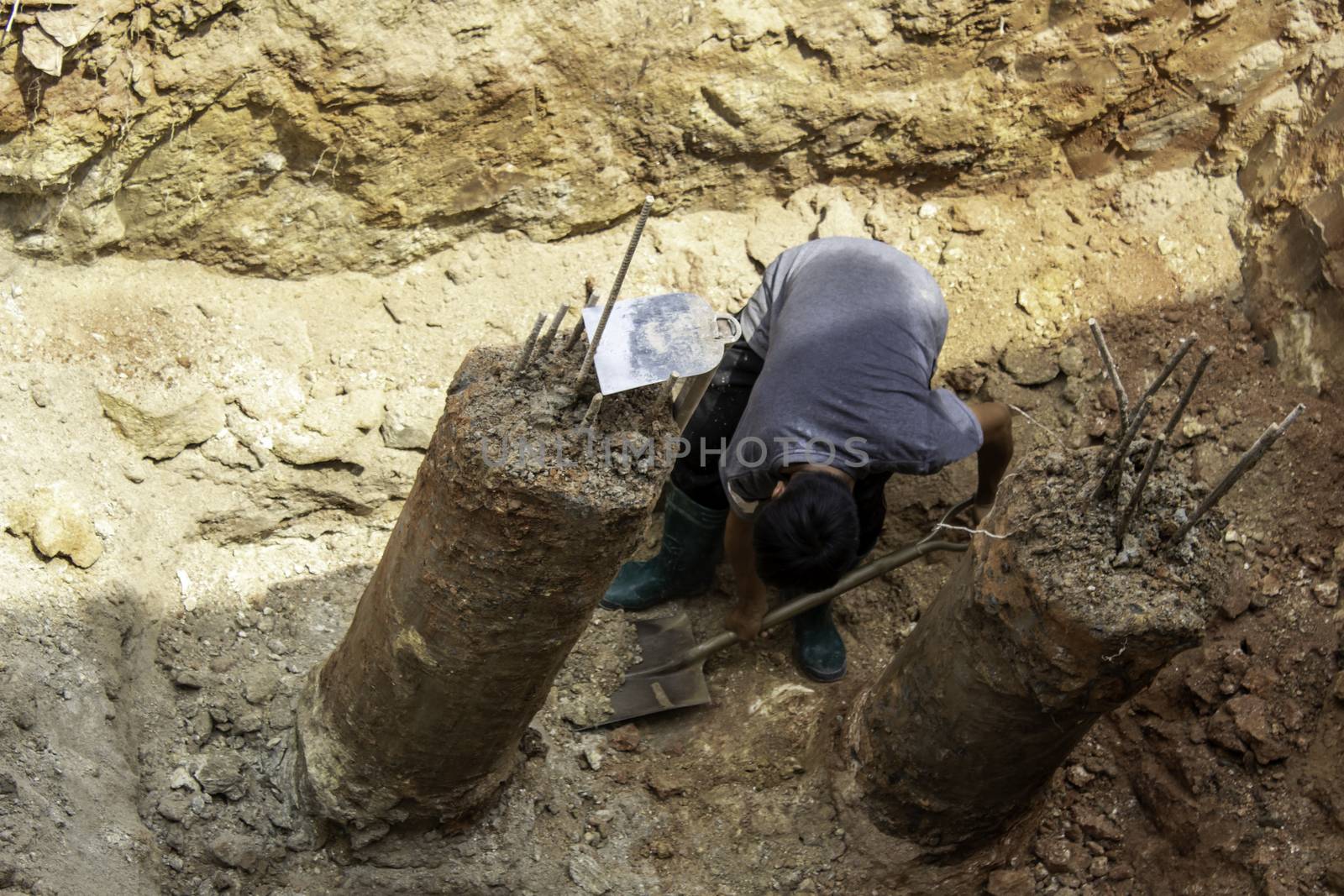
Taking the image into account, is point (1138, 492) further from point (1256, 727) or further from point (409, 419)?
point (409, 419)

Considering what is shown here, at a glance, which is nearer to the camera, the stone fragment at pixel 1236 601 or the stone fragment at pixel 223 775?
the stone fragment at pixel 223 775

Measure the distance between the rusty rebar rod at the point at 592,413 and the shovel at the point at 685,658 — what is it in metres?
1.55

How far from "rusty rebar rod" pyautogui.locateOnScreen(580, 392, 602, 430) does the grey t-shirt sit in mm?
999

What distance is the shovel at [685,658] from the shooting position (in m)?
3.72

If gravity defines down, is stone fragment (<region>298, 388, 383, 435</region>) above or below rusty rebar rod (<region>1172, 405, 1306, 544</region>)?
below

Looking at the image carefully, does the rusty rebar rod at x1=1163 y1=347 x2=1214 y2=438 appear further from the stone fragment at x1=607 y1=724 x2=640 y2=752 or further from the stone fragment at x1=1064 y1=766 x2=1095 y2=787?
the stone fragment at x1=607 y1=724 x2=640 y2=752

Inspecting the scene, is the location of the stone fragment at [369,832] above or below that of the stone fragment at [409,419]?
below

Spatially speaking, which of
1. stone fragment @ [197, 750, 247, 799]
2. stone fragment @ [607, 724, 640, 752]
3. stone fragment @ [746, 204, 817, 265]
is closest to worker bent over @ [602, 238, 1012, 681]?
stone fragment @ [607, 724, 640, 752]

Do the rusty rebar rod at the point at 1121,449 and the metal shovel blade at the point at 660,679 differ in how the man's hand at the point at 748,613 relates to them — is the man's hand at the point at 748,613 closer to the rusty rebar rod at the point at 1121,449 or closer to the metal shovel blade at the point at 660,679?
the metal shovel blade at the point at 660,679

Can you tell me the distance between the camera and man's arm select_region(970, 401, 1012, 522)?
3695mm

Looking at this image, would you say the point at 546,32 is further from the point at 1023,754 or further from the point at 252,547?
the point at 1023,754

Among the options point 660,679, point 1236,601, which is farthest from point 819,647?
point 1236,601

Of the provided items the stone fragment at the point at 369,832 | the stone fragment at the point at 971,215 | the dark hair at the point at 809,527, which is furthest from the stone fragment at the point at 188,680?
the stone fragment at the point at 971,215

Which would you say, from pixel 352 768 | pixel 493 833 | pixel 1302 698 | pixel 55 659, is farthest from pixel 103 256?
pixel 1302 698
